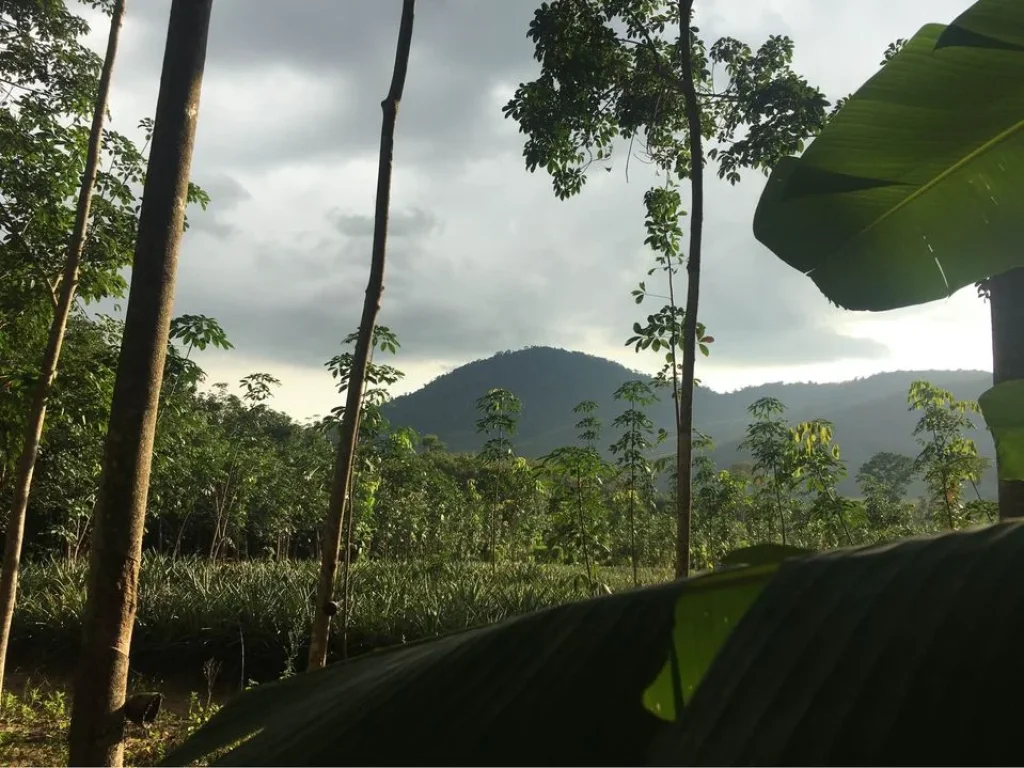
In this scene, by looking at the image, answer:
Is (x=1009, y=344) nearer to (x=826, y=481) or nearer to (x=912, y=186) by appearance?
(x=912, y=186)

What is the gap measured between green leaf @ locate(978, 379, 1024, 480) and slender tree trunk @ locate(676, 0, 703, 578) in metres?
2.27

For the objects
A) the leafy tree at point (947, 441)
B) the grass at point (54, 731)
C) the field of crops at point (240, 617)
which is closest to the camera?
the grass at point (54, 731)

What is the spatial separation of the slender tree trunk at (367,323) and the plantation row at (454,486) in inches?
73.3

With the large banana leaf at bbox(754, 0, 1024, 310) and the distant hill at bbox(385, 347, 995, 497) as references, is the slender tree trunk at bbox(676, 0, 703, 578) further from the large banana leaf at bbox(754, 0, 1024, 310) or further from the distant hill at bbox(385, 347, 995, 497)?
the distant hill at bbox(385, 347, 995, 497)

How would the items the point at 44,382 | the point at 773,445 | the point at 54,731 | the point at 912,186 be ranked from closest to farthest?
the point at 912,186 < the point at 44,382 < the point at 54,731 < the point at 773,445

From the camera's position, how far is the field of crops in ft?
19.8

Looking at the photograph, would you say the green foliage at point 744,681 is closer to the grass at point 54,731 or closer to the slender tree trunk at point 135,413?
the slender tree trunk at point 135,413

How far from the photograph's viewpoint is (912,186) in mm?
761

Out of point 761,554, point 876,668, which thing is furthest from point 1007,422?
point 876,668

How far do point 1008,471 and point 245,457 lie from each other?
12279mm

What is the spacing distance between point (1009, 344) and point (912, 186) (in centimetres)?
119

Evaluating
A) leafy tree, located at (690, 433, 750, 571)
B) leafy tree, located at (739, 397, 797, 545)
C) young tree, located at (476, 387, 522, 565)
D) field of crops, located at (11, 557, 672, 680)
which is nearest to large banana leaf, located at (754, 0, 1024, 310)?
field of crops, located at (11, 557, 672, 680)

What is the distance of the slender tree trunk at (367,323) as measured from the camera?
2.65m

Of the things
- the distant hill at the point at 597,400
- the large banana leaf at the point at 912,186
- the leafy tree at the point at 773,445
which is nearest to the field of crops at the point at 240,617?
the leafy tree at the point at 773,445
